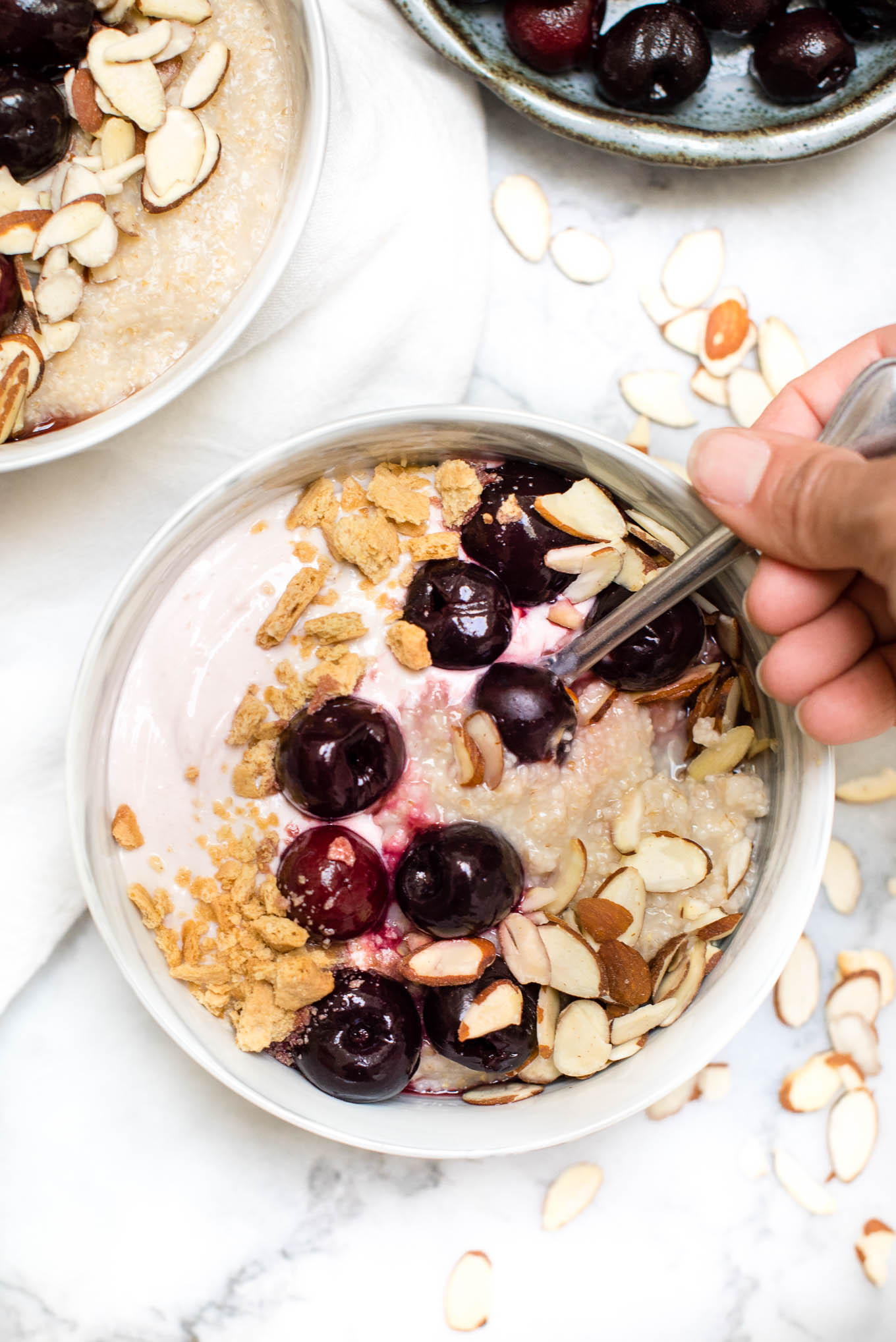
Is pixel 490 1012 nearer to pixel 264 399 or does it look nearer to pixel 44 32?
pixel 264 399

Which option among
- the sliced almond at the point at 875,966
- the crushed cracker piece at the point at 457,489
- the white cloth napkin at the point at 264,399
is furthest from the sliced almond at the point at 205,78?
the sliced almond at the point at 875,966

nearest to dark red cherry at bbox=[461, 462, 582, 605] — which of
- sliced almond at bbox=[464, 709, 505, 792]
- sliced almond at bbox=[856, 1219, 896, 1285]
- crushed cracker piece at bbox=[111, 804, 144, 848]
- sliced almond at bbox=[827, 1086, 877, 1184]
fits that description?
sliced almond at bbox=[464, 709, 505, 792]

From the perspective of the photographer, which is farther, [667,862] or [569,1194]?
[569,1194]

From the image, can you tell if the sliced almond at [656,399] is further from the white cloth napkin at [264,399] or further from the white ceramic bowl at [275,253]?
the white ceramic bowl at [275,253]

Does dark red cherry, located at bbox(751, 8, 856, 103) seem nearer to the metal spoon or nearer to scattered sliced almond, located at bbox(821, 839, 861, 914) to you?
the metal spoon

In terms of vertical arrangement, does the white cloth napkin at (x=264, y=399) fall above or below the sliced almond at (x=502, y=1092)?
above

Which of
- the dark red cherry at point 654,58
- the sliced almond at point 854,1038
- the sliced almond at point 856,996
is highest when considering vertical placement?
the dark red cherry at point 654,58

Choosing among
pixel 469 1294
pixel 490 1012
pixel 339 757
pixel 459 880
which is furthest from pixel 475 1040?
pixel 469 1294
